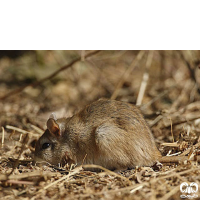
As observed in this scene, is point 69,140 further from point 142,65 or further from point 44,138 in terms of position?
point 142,65

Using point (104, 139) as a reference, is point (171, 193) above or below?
below

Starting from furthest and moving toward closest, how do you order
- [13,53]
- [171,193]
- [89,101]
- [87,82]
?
[13,53] < [87,82] < [89,101] < [171,193]

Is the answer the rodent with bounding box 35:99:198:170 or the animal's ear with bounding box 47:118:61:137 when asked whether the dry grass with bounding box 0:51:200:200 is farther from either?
the animal's ear with bounding box 47:118:61:137

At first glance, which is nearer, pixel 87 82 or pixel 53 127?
pixel 53 127

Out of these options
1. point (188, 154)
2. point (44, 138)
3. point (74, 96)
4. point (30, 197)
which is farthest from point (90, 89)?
point (30, 197)

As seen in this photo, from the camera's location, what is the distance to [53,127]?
177 inches

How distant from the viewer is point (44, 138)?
4.60m

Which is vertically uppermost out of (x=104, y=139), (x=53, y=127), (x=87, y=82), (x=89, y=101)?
(x=87, y=82)

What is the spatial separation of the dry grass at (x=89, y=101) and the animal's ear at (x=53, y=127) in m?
0.45

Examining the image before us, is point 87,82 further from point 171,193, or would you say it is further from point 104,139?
point 171,193

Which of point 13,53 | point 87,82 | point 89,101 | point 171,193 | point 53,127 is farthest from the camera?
point 13,53

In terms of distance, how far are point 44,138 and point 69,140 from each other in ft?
1.28

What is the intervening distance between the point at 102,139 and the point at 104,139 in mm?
27

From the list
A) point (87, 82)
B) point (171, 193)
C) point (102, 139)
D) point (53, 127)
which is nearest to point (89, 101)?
point (87, 82)
